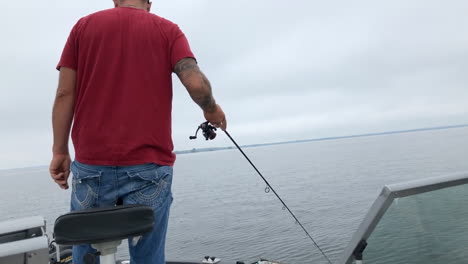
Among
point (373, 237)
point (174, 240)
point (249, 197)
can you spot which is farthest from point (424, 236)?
point (249, 197)

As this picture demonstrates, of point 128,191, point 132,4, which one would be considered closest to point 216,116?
point 128,191

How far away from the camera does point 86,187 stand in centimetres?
213

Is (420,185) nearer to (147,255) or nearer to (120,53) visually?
(147,255)

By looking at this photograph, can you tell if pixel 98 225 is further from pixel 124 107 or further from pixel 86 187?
pixel 124 107

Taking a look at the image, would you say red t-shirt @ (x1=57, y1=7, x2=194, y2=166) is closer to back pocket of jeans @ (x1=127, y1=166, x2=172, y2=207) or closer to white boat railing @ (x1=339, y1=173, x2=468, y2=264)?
back pocket of jeans @ (x1=127, y1=166, x2=172, y2=207)

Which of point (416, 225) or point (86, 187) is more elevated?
point (86, 187)

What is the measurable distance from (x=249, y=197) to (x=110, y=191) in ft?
95.0

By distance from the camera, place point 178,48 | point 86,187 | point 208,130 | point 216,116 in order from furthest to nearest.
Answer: point 208,130
point 216,116
point 178,48
point 86,187

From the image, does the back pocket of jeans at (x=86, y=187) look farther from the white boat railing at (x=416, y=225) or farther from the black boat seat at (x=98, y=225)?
the white boat railing at (x=416, y=225)

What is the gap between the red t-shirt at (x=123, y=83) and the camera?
213 centimetres

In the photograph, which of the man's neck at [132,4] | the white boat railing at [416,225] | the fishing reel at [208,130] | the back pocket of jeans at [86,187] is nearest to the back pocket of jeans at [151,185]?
the back pocket of jeans at [86,187]

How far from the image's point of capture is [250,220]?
21.0 m

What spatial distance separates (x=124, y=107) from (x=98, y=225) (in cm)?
75

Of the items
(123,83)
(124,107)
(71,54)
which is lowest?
(124,107)
